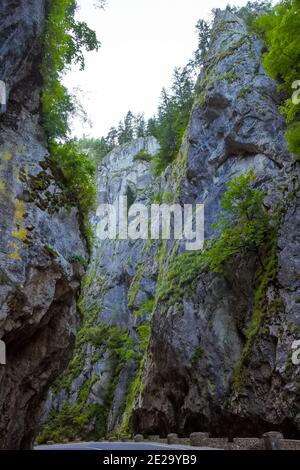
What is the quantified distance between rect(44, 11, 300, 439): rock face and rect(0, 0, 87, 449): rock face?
3979mm

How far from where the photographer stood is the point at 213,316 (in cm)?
1927

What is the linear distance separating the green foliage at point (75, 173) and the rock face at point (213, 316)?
16.2ft

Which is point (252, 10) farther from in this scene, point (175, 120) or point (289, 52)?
point (289, 52)

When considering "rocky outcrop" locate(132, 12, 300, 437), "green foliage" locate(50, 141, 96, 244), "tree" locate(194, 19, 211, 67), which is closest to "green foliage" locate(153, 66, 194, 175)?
"tree" locate(194, 19, 211, 67)

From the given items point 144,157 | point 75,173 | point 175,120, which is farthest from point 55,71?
point 144,157

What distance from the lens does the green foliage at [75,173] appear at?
15.4 meters

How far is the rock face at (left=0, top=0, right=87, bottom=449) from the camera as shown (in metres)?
11.5

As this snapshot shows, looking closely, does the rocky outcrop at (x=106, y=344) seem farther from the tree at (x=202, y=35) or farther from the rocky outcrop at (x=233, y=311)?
the tree at (x=202, y=35)

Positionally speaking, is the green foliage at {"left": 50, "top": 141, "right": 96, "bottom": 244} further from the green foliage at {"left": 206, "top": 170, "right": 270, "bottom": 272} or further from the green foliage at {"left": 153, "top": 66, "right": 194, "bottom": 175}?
the green foliage at {"left": 153, "top": 66, "right": 194, "bottom": 175}

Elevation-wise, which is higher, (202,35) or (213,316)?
(202,35)

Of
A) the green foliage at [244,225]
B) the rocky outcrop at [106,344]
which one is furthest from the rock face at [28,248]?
the rocky outcrop at [106,344]

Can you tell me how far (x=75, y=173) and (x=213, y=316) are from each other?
31.5ft

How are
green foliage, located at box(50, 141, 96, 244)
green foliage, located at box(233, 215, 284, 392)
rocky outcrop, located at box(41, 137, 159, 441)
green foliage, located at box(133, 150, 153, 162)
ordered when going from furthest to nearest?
green foliage, located at box(133, 150, 153, 162)
rocky outcrop, located at box(41, 137, 159, 441)
green foliage, located at box(233, 215, 284, 392)
green foliage, located at box(50, 141, 96, 244)

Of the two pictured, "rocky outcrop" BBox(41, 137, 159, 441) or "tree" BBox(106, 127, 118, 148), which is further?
"tree" BBox(106, 127, 118, 148)
